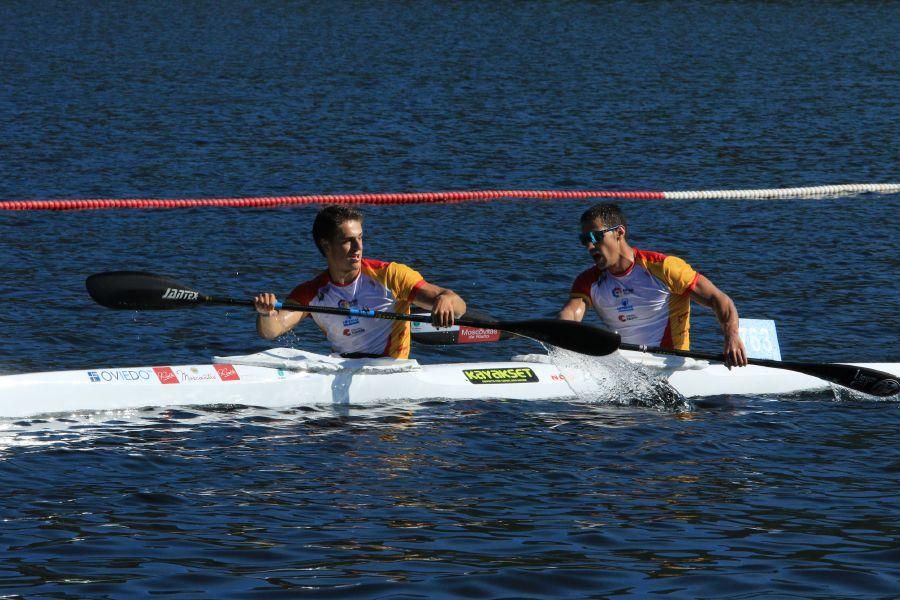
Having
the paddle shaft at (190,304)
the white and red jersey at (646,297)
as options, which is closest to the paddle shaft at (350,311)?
the paddle shaft at (190,304)

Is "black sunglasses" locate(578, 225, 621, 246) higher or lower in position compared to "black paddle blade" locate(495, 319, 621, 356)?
higher

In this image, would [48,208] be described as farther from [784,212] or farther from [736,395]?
[736,395]

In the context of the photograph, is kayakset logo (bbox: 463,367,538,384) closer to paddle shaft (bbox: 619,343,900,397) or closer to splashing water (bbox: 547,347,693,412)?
splashing water (bbox: 547,347,693,412)

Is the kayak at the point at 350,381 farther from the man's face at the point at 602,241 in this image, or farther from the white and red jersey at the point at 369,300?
the man's face at the point at 602,241

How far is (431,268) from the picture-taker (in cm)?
1802

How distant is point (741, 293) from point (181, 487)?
29.3 feet

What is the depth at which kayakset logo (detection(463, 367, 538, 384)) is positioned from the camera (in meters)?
11.9

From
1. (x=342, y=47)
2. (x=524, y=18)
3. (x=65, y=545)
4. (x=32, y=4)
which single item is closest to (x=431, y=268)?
(x=65, y=545)

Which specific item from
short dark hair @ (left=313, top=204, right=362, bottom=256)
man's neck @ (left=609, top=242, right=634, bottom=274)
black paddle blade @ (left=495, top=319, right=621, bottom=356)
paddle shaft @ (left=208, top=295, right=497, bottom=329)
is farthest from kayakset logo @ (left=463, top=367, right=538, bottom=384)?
short dark hair @ (left=313, top=204, right=362, bottom=256)

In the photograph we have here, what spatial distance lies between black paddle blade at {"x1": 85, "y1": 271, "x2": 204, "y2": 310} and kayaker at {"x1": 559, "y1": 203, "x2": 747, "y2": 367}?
291 centimetres

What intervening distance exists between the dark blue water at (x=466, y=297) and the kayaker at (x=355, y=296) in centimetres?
70

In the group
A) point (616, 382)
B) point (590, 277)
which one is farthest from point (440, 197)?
point (616, 382)

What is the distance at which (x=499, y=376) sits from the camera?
1197 centimetres

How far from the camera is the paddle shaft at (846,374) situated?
469 inches
